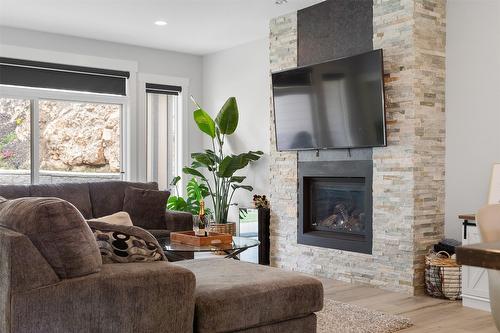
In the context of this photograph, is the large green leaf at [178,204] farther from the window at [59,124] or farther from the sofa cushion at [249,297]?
the sofa cushion at [249,297]

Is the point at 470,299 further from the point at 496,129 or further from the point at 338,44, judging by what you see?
the point at 338,44

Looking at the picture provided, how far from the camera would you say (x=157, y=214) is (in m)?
5.55

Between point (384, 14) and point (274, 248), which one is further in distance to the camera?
point (274, 248)

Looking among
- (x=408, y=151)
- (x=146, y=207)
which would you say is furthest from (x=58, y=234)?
(x=146, y=207)

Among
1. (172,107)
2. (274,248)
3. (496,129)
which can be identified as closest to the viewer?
(496,129)

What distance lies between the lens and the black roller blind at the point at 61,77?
20.6ft

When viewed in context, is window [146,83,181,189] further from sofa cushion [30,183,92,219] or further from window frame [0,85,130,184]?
sofa cushion [30,183,92,219]

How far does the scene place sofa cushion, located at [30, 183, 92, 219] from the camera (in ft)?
17.5

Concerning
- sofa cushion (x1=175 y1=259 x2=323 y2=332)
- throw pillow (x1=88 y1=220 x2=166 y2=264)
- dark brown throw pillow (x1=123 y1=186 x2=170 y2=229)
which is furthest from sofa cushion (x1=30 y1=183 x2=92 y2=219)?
throw pillow (x1=88 y1=220 x2=166 y2=264)

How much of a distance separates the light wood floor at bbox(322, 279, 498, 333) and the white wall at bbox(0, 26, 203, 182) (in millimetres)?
3826

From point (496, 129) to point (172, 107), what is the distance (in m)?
4.59

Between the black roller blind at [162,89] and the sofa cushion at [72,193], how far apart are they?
7.18ft

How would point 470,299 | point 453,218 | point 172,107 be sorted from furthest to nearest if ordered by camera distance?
point 172,107
point 453,218
point 470,299

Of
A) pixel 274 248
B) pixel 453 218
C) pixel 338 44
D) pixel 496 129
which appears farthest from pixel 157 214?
pixel 496 129
